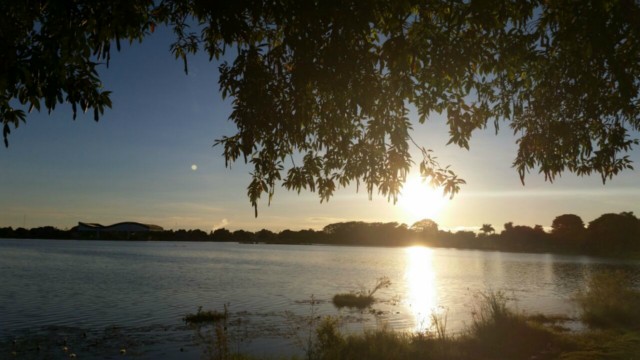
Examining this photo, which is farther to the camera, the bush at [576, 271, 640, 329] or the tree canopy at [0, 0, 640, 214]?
the bush at [576, 271, 640, 329]

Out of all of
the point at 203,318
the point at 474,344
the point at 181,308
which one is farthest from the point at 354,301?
the point at 474,344

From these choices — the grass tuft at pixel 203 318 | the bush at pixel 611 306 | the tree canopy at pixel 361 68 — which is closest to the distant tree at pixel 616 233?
the bush at pixel 611 306

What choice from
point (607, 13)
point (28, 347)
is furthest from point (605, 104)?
point (28, 347)

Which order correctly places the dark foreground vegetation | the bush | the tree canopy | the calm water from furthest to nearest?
the bush, the calm water, the dark foreground vegetation, the tree canopy

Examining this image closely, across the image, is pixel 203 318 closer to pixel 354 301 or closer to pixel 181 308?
pixel 181 308

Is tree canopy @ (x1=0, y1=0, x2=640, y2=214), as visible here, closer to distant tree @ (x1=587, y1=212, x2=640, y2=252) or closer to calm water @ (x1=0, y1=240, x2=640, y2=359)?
calm water @ (x1=0, y1=240, x2=640, y2=359)

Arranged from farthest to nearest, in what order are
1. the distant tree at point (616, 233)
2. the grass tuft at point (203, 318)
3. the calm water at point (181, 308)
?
the distant tree at point (616, 233) < the grass tuft at point (203, 318) < the calm water at point (181, 308)

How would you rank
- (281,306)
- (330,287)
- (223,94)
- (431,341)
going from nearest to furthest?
(223,94)
(431,341)
(281,306)
(330,287)

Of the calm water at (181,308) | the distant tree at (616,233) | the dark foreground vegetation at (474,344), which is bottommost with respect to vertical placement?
the calm water at (181,308)

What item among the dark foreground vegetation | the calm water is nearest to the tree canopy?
the dark foreground vegetation

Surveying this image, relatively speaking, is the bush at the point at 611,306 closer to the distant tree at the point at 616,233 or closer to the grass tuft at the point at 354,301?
the grass tuft at the point at 354,301

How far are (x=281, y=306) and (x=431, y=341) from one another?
1782cm

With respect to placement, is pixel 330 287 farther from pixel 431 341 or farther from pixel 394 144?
pixel 394 144

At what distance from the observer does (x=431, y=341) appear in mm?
17438
